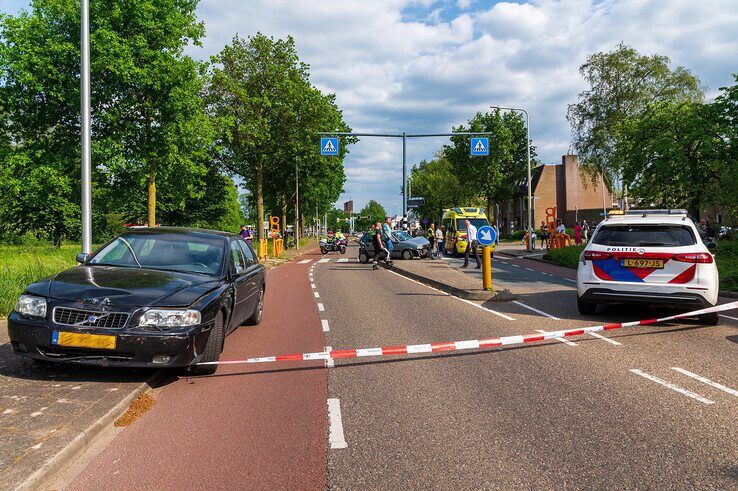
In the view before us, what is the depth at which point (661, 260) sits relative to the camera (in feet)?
27.1

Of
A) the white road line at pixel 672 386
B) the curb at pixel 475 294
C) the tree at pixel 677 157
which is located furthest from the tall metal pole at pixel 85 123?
the tree at pixel 677 157

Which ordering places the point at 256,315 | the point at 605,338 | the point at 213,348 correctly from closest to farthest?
the point at 213,348 → the point at 605,338 → the point at 256,315

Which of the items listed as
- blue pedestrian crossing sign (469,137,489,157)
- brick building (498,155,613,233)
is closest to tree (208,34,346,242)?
blue pedestrian crossing sign (469,137,489,157)

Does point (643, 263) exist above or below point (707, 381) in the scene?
above

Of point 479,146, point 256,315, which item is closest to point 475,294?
point 256,315

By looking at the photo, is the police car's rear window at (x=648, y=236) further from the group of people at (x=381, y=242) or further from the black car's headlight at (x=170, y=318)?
the group of people at (x=381, y=242)

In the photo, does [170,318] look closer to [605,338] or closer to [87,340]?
[87,340]

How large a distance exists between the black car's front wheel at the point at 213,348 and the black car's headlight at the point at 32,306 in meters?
1.49

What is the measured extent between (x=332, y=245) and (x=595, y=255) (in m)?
34.4

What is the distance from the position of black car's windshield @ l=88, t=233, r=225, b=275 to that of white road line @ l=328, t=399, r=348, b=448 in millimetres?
2419

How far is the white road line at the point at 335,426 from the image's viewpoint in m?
3.86

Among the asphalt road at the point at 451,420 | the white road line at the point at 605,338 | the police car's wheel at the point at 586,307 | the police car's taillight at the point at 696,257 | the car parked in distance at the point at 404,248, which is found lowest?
the white road line at the point at 605,338

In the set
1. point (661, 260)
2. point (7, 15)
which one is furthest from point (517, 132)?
point (661, 260)

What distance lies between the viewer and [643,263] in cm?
837
